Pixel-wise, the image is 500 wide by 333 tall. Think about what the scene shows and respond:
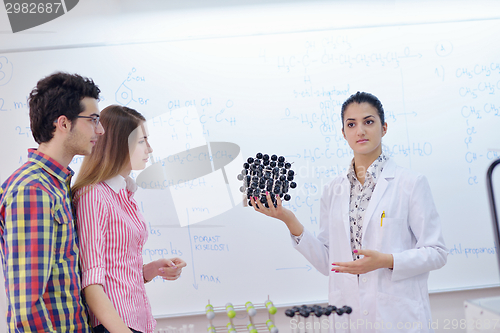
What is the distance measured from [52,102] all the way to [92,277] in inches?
21.1

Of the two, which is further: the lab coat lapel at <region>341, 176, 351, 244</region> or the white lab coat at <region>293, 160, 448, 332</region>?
the lab coat lapel at <region>341, 176, 351, 244</region>

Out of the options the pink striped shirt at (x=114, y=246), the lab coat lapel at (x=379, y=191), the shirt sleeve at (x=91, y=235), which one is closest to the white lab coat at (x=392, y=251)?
the lab coat lapel at (x=379, y=191)

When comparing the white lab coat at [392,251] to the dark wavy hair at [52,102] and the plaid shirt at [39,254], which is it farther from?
the dark wavy hair at [52,102]

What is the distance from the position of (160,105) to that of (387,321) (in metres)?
1.64

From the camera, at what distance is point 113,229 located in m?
1.14

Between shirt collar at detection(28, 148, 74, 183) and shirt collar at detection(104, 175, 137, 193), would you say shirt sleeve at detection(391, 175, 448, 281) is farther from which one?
shirt collar at detection(28, 148, 74, 183)

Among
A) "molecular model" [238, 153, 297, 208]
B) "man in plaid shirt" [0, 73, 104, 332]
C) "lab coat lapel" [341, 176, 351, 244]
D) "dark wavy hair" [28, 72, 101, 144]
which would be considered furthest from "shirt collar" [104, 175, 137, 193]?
"lab coat lapel" [341, 176, 351, 244]

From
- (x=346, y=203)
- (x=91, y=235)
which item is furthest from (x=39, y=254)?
(x=346, y=203)

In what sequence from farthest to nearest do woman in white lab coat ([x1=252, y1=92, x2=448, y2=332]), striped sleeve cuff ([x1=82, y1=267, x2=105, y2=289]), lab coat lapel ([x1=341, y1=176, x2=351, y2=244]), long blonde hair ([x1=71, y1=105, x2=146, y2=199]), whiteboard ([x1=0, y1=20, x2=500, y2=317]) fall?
whiteboard ([x1=0, y1=20, x2=500, y2=317]), lab coat lapel ([x1=341, y1=176, x2=351, y2=244]), woman in white lab coat ([x1=252, y1=92, x2=448, y2=332]), long blonde hair ([x1=71, y1=105, x2=146, y2=199]), striped sleeve cuff ([x1=82, y1=267, x2=105, y2=289])

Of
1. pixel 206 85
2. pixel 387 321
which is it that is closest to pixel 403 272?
pixel 387 321

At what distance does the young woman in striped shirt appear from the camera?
105 centimetres

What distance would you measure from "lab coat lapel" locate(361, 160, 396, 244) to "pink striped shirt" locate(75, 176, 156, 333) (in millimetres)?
857

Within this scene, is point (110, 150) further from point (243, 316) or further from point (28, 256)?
Answer: point (243, 316)

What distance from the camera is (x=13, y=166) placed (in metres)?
2.14
